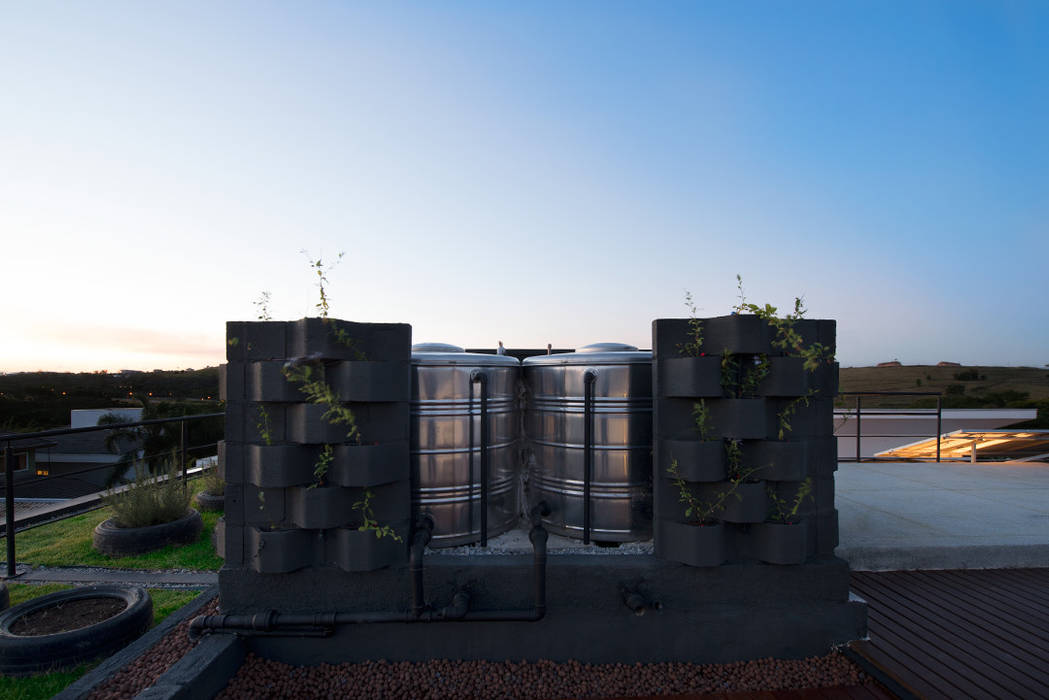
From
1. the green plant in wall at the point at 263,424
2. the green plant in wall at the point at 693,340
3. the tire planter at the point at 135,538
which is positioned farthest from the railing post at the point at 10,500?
the green plant in wall at the point at 693,340

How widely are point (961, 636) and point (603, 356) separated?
2.75 meters

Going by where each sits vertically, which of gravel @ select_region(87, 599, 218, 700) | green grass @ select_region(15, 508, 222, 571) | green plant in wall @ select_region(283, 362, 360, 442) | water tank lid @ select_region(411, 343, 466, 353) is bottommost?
green grass @ select_region(15, 508, 222, 571)

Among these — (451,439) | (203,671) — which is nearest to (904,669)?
(451,439)

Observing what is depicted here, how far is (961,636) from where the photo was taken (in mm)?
2775

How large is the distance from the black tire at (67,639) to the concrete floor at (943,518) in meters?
5.16

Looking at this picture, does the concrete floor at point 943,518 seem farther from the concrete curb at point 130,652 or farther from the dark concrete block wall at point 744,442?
the concrete curb at point 130,652

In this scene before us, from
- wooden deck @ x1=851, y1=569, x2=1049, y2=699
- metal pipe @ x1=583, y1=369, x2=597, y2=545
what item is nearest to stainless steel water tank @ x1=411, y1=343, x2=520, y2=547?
metal pipe @ x1=583, y1=369, x2=597, y2=545

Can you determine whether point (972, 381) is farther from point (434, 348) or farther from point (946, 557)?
point (434, 348)

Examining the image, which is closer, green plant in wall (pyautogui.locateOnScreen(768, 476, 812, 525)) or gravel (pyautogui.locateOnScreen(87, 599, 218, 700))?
gravel (pyautogui.locateOnScreen(87, 599, 218, 700))

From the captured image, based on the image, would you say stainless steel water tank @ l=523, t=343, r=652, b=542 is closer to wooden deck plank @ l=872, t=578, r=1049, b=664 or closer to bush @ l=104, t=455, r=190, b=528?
wooden deck plank @ l=872, t=578, r=1049, b=664

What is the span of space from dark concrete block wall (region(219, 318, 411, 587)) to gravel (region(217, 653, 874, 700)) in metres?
0.44

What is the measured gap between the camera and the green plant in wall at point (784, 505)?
278 cm

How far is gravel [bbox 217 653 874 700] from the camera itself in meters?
2.52

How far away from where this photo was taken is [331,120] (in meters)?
6.17
